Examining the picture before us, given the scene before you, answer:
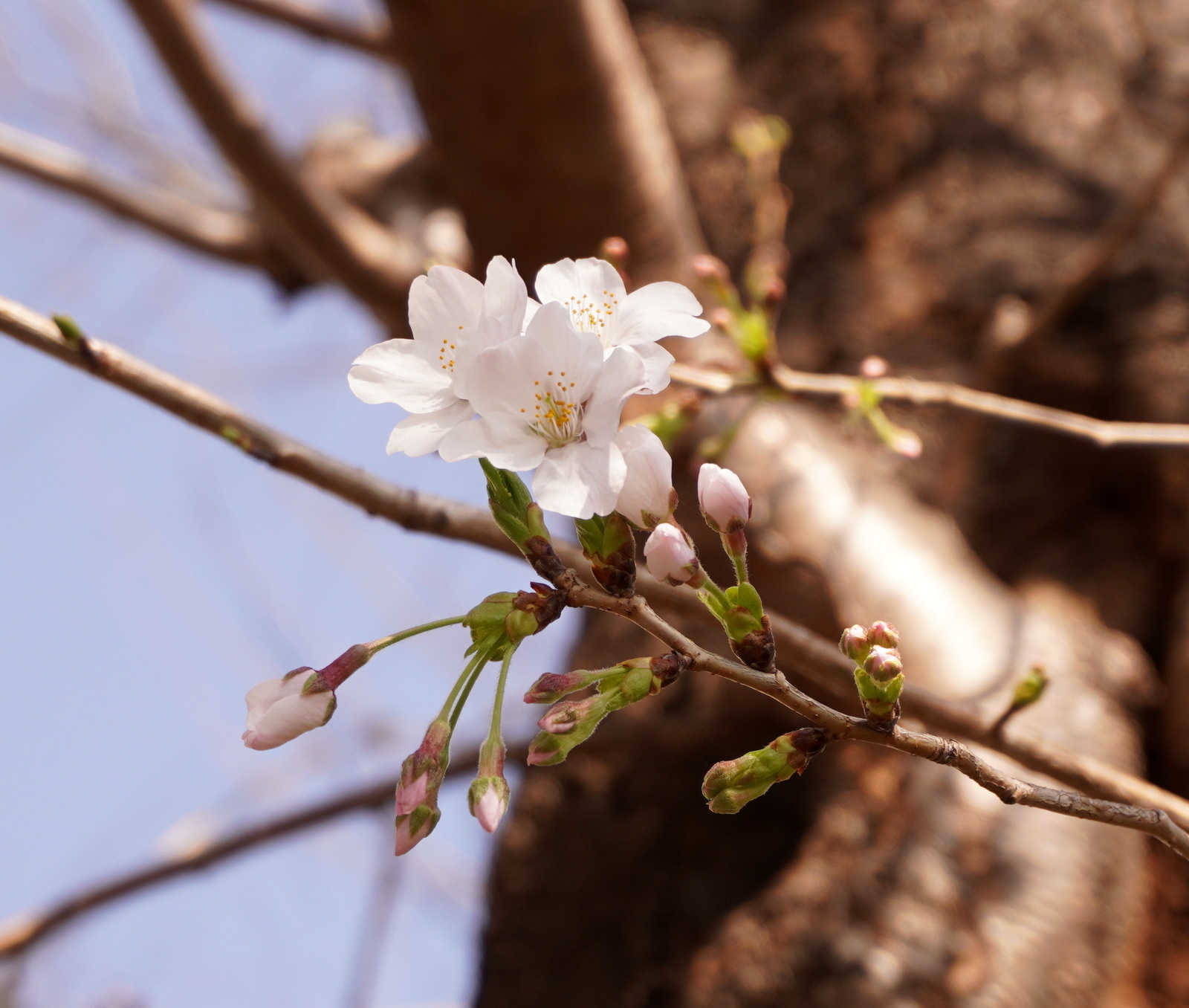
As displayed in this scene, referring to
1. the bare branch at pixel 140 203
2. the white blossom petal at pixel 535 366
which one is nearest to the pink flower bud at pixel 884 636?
the white blossom petal at pixel 535 366

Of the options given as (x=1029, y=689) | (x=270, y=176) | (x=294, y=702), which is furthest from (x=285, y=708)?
(x=270, y=176)

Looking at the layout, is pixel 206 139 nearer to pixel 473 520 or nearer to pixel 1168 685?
pixel 473 520

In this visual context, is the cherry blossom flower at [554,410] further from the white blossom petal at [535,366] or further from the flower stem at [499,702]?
the flower stem at [499,702]

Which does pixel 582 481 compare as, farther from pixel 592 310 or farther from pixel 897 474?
pixel 897 474

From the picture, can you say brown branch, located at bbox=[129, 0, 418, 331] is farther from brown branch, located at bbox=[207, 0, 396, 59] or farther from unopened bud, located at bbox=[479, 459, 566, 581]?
unopened bud, located at bbox=[479, 459, 566, 581]

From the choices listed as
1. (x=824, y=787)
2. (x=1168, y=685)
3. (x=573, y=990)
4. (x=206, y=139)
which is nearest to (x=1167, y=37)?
(x=1168, y=685)

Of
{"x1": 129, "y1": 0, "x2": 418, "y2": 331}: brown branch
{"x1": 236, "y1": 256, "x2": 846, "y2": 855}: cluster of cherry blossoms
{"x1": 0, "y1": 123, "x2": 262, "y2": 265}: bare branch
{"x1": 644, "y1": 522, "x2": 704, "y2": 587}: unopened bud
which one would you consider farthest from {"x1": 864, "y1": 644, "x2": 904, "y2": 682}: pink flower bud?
{"x1": 0, "y1": 123, "x2": 262, "y2": 265}: bare branch

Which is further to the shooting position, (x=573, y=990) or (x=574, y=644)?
(x=574, y=644)
